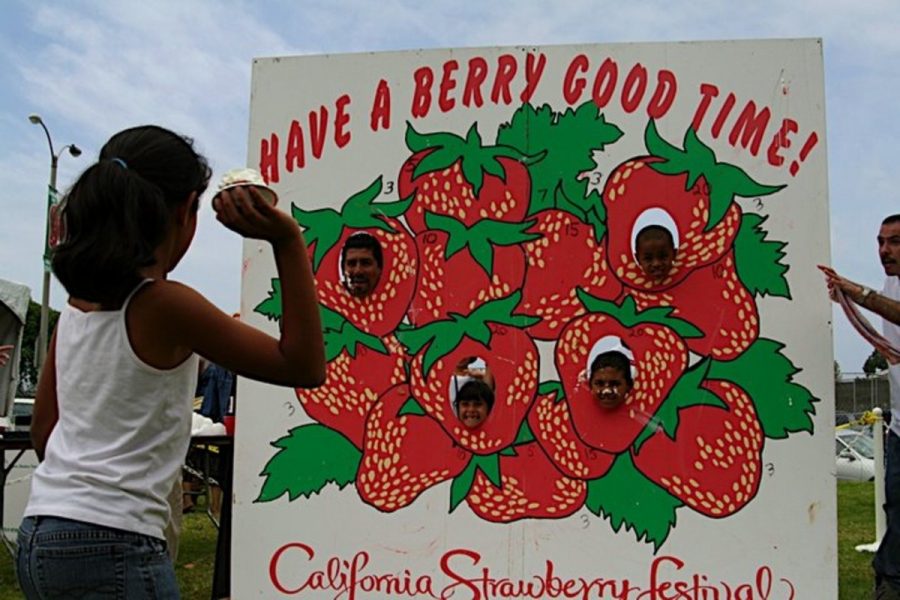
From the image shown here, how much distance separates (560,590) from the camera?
3344 mm

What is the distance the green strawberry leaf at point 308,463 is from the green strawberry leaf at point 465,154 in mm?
988

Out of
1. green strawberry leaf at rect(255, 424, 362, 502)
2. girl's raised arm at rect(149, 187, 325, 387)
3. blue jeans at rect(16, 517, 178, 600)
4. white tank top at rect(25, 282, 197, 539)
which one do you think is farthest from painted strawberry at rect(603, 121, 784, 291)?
blue jeans at rect(16, 517, 178, 600)

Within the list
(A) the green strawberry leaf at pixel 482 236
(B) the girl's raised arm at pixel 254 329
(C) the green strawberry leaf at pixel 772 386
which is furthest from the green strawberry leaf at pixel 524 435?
(B) the girl's raised arm at pixel 254 329

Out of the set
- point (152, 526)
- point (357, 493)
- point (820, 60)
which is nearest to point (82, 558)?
point (152, 526)

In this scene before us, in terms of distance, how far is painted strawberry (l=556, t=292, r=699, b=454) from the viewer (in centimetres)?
339

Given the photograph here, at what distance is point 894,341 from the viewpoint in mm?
3812

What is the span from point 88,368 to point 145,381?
98 millimetres

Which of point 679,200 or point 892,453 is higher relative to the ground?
point 679,200

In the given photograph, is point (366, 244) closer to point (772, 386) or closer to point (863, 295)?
point (772, 386)

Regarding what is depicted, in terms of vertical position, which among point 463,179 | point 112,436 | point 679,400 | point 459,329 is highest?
point 463,179

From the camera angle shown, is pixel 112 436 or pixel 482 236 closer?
pixel 112 436

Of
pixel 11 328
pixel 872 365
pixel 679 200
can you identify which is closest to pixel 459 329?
A: pixel 679 200

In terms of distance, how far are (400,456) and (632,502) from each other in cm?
81

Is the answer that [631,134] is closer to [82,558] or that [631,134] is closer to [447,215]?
[447,215]
